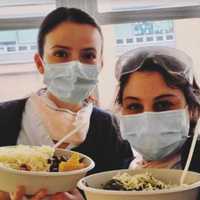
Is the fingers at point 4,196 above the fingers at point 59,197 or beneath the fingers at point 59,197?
beneath

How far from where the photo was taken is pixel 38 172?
3.49 feet

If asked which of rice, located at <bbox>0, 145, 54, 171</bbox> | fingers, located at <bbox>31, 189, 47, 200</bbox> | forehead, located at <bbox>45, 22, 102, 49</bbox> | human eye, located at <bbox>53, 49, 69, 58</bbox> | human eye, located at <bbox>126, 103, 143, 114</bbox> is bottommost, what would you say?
fingers, located at <bbox>31, 189, 47, 200</bbox>

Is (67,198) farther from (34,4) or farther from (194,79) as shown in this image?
(34,4)

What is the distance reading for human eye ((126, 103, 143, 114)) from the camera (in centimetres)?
134

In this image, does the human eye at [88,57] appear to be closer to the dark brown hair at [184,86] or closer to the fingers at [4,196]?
the dark brown hair at [184,86]

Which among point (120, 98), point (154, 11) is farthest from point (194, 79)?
point (154, 11)

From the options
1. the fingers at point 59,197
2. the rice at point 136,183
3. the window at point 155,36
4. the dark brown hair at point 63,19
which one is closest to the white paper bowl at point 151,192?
the rice at point 136,183

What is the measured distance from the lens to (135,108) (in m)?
1.36

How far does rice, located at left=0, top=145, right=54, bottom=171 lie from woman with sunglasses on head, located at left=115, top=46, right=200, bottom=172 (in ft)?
1.06

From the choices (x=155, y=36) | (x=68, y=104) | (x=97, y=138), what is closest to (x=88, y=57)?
(x=68, y=104)

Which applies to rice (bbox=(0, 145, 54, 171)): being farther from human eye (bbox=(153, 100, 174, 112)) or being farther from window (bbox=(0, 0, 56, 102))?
window (bbox=(0, 0, 56, 102))

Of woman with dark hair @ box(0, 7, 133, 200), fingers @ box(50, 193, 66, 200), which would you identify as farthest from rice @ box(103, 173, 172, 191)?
woman with dark hair @ box(0, 7, 133, 200)

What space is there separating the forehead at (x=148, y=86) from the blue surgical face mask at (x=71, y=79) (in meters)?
0.32

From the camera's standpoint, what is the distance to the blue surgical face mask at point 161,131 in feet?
4.30
